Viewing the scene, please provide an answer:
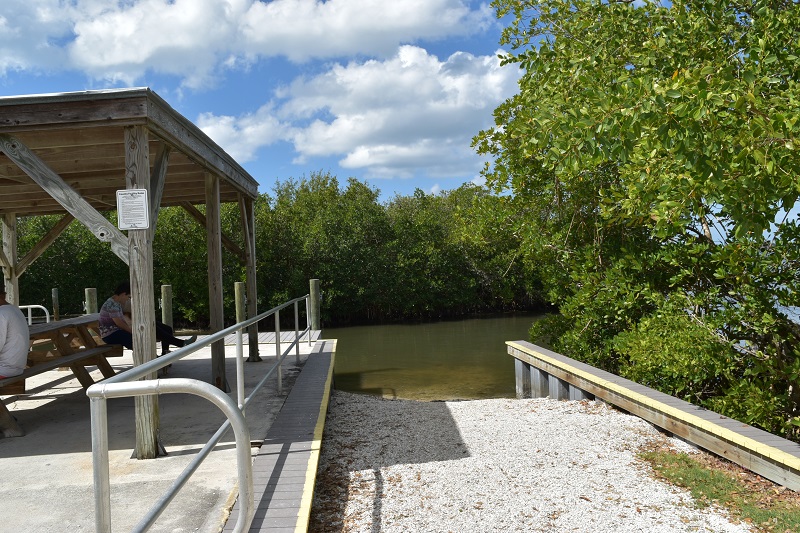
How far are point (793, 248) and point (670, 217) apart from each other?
2.04m

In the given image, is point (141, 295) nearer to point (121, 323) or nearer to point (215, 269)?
point (215, 269)

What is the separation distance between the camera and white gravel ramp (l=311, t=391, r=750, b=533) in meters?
4.03

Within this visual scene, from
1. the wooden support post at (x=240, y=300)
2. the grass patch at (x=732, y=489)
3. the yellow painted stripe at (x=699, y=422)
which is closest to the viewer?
the grass patch at (x=732, y=489)

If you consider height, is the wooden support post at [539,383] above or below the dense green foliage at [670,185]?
below

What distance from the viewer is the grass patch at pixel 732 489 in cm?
395

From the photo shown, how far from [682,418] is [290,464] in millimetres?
3219

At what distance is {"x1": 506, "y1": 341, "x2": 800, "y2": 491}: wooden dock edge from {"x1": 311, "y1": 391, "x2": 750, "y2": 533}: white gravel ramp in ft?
0.68

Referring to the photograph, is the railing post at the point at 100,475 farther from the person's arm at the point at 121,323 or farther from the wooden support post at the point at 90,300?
the wooden support post at the point at 90,300

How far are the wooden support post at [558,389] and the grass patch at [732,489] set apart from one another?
113 inches

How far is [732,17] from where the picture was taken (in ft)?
20.5

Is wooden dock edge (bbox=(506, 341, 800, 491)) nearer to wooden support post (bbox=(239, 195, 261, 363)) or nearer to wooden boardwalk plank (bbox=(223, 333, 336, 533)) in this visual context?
wooden boardwalk plank (bbox=(223, 333, 336, 533))

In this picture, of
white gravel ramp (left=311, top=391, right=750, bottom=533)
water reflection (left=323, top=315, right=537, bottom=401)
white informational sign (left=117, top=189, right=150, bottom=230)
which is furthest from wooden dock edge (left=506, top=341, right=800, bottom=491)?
white informational sign (left=117, top=189, right=150, bottom=230)

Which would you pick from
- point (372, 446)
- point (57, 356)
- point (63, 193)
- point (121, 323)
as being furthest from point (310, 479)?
point (121, 323)

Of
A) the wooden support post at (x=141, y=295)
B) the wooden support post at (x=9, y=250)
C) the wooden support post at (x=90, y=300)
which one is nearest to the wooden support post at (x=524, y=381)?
the wooden support post at (x=141, y=295)
